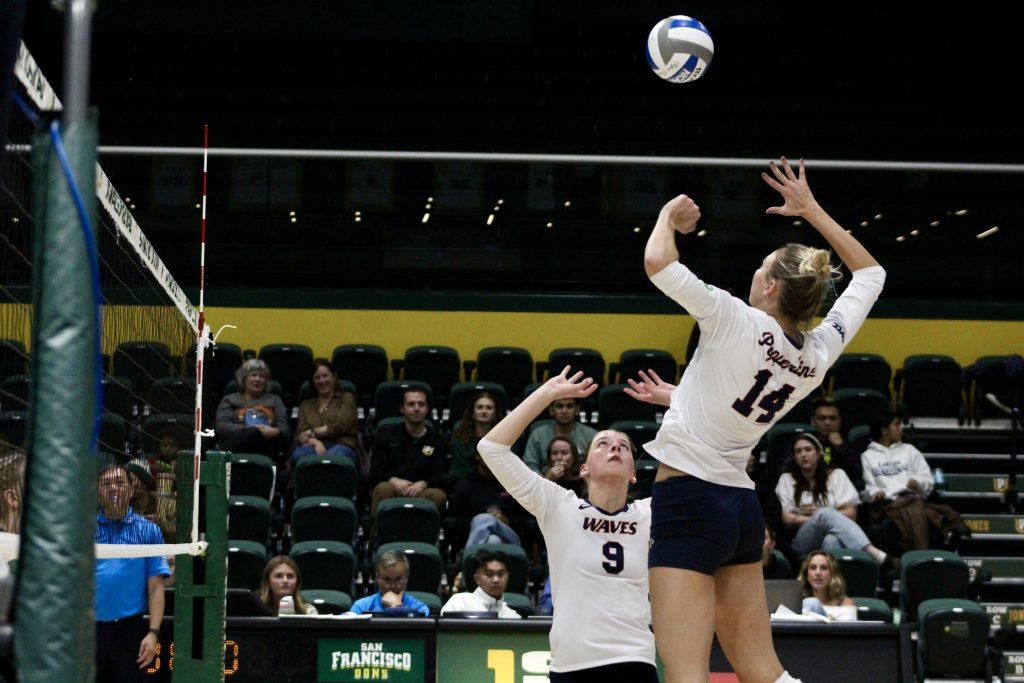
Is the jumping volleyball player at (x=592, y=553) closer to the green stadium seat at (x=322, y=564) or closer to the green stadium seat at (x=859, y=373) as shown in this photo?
the green stadium seat at (x=322, y=564)

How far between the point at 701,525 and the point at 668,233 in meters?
0.88

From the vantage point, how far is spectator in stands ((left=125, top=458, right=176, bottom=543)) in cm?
624

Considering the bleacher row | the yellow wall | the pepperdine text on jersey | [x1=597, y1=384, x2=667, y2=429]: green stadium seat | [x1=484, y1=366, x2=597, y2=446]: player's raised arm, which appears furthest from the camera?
the yellow wall

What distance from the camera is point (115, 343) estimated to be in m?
5.48

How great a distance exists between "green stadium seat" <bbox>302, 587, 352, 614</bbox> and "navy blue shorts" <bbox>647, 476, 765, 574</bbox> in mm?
5265

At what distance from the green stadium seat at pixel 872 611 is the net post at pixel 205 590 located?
4977 mm

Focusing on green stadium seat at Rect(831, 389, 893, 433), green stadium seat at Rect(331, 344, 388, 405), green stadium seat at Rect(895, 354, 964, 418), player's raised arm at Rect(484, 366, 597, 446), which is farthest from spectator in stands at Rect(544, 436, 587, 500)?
player's raised arm at Rect(484, 366, 597, 446)

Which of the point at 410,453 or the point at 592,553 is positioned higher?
the point at 410,453

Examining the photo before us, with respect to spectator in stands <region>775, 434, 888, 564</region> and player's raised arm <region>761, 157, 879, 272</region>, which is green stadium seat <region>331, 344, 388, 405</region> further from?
player's raised arm <region>761, 157, 879, 272</region>

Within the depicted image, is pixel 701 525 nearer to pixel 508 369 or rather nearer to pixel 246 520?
pixel 246 520

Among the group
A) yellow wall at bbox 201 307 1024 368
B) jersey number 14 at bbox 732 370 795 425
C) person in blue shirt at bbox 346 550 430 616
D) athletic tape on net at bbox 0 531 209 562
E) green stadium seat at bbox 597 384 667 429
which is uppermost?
yellow wall at bbox 201 307 1024 368

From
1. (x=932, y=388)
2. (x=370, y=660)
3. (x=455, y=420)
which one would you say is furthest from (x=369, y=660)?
(x=932, y=388)

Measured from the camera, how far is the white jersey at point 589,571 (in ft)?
16.8

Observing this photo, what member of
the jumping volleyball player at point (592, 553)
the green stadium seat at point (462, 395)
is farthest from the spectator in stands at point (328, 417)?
the jumping volleyball player at point (592, 553)
